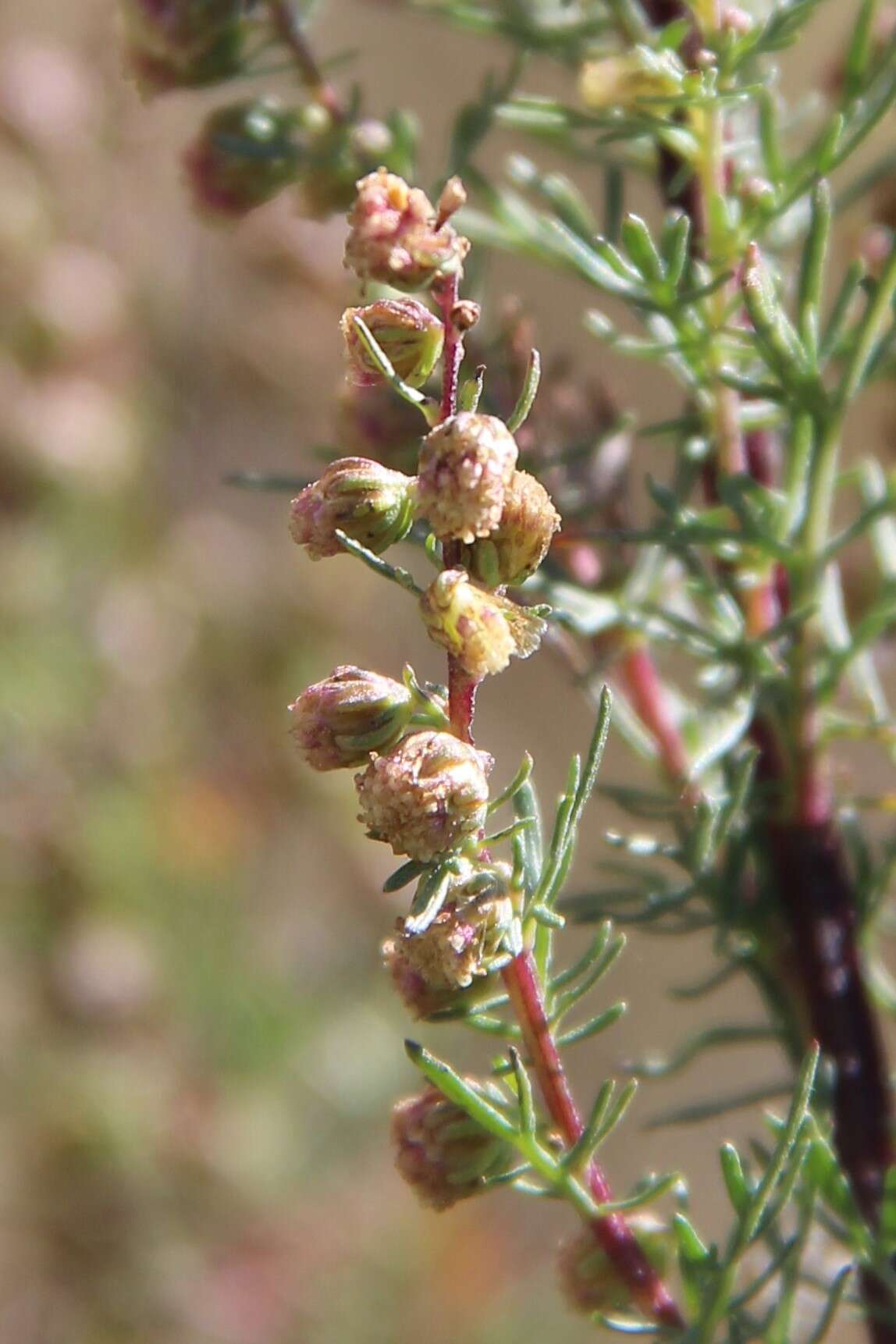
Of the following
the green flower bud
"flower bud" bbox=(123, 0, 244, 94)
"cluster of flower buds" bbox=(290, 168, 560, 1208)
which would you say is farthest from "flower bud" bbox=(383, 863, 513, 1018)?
"flower bud" bbox=(123, 0, 244, 94)

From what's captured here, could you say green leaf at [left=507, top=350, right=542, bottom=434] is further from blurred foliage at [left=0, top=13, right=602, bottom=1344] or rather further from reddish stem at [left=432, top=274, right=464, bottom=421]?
blurred foliage at [left=0, top=13, right=602, bottom=1344]

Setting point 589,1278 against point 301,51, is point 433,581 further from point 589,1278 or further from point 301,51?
point 301,51

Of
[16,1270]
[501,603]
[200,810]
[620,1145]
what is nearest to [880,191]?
[501,603]

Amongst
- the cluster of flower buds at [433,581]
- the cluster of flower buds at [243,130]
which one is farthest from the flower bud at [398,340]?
the cluster of flower buds at [243,130]

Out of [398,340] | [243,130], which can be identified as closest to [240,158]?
[243,130]

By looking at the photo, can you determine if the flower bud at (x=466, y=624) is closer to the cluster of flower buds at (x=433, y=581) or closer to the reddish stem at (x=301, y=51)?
the cluster of flower buds at (x=433, y=581)
